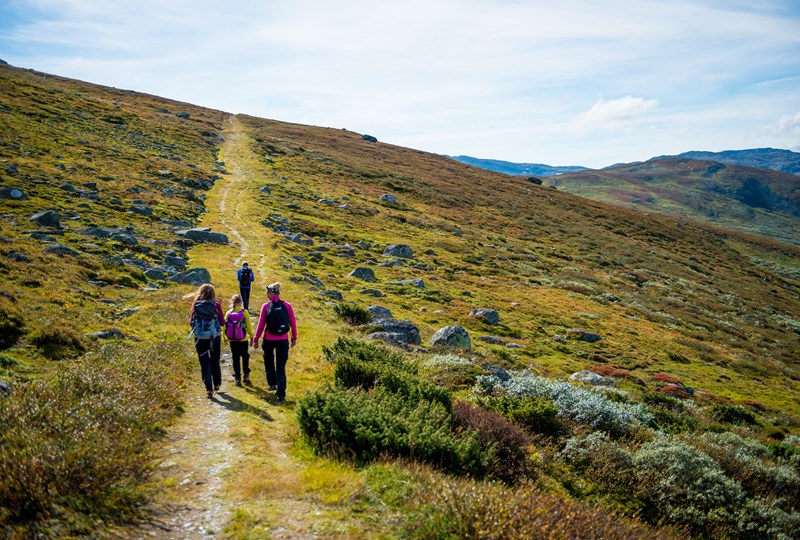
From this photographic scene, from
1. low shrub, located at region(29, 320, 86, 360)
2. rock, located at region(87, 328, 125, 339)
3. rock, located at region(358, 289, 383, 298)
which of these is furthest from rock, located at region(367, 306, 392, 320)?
low shrub, located at region(29, 320, 86, 360)

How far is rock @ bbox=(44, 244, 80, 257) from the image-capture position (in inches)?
773

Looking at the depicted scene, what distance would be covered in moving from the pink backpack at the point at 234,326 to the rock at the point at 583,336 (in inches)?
1038

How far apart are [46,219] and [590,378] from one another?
98.7ft

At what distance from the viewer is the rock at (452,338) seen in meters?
20.2

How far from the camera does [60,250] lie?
20078 mm

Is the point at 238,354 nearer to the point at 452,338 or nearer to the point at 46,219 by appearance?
the point at 452,338

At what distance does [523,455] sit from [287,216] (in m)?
42.0

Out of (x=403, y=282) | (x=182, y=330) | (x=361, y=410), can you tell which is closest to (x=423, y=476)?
(x=361, y=410)

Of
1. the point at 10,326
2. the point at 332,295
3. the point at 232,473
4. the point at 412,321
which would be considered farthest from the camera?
the point at 412,321

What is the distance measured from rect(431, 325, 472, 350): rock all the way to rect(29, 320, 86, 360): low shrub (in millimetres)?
13550

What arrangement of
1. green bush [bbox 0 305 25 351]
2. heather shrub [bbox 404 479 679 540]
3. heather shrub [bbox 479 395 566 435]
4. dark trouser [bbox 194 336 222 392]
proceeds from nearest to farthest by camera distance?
heather shrub [bbox 404 479 679 540], dark trouser [bbox 194 336 222 392], green bush [bbox 0 305 25 351], heather shrub [bbox 479 395 566 435]

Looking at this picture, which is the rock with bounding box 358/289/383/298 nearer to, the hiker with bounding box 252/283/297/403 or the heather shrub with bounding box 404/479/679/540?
the hiker with bounding box 252/283/297/403

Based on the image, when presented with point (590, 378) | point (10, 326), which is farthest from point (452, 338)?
point (10, 326)

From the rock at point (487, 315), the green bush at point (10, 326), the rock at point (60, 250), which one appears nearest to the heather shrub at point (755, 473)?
the green bush at point (10, 326)
